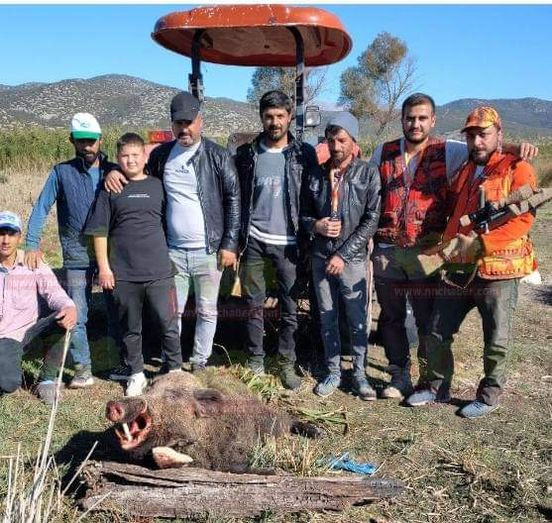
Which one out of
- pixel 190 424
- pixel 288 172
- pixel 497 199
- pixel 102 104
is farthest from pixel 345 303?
pixel 102 104

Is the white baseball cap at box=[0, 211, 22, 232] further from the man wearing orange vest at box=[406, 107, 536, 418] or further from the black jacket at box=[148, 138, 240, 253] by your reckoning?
the man wearing orange vest at box=[406, 107, 536, 418]

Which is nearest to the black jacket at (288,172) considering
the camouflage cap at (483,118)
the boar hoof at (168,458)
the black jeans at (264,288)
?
the black jeans at (264,288)

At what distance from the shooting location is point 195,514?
3146mm

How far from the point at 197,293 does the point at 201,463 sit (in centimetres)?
162

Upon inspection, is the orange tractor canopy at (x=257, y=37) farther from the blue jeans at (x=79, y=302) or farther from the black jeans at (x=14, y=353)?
the black jeans at (x=14, y=353)

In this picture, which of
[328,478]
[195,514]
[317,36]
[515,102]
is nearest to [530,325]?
[317,36]

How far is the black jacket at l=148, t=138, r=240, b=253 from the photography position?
4.48 metres

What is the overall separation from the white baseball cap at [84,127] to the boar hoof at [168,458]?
2422 mm

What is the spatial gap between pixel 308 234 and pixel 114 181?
145 cm

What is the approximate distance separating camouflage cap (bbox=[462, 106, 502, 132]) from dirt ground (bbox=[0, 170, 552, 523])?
2022mm

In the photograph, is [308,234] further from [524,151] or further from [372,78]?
[372,78]

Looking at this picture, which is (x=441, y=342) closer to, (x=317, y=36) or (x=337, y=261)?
(x=337, y=261)

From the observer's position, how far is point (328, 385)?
4758 mm

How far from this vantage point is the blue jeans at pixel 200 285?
15.1 ft
